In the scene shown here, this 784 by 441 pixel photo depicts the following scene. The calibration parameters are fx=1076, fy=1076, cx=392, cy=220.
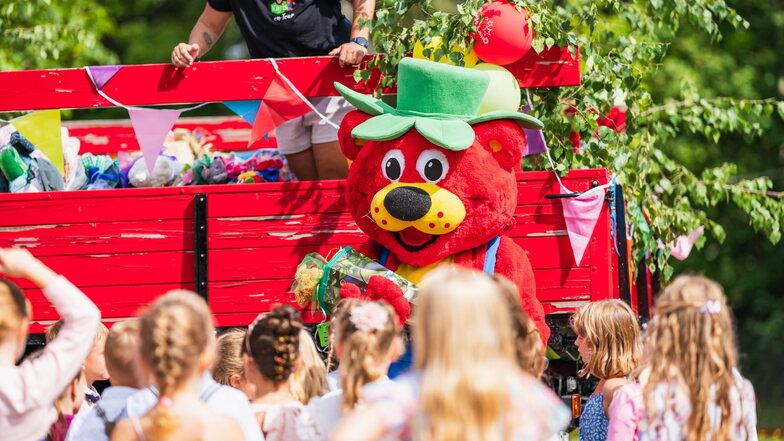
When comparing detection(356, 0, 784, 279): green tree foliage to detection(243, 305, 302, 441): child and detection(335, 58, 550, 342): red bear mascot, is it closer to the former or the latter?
detection(335, 58, 550, 342): red bear mascot

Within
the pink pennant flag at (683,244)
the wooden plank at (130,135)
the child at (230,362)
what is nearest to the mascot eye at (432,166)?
the child at (230,362)

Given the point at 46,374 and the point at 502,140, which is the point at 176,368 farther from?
the point at 502,140

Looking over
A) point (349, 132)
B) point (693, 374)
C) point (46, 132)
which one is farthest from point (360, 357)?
point (46, 132)

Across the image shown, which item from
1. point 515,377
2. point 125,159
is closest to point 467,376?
point 515,377

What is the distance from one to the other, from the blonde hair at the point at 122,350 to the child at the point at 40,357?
1.30 feet

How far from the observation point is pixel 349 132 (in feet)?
16.1

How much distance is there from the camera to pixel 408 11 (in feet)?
18.2

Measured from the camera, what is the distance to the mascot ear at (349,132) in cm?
490

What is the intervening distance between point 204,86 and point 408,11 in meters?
1.13

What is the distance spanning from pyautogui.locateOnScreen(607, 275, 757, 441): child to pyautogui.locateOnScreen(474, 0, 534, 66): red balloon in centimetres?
185

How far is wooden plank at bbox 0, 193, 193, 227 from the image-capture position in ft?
16.9

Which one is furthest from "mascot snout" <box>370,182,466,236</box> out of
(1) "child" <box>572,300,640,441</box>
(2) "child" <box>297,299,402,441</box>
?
(2) "child" <box>297,299,402,441</box>

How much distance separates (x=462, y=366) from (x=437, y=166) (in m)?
2.12

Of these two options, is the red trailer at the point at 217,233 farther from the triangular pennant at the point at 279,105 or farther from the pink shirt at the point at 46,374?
the pink shirt at the point at 46,374
